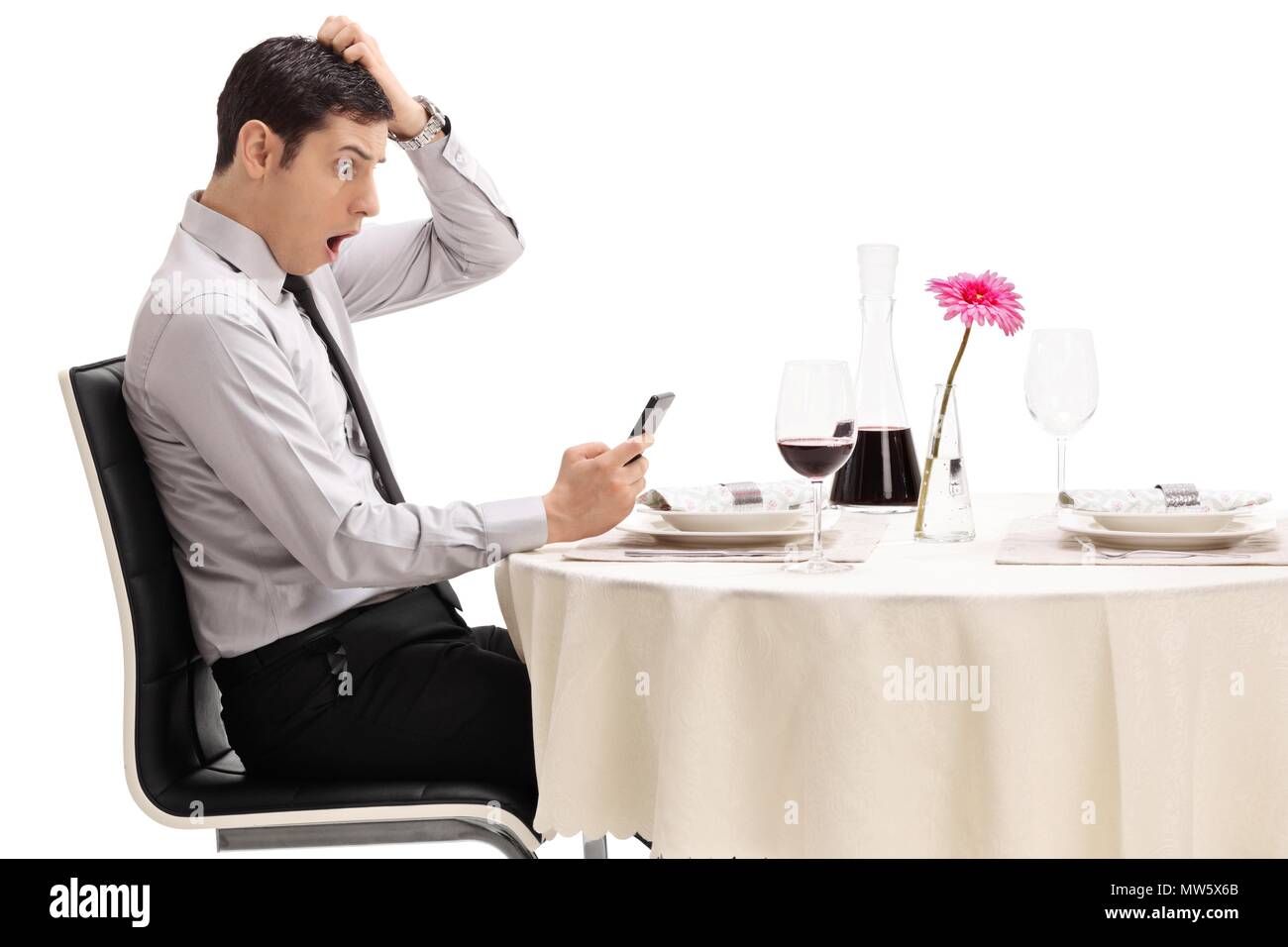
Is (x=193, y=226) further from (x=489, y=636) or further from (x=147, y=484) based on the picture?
(x=489, y=636)

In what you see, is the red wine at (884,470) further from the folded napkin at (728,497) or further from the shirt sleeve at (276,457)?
the shirt sleeve at (276,457)

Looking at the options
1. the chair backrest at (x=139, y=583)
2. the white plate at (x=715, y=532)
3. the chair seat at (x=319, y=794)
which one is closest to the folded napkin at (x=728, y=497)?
the white plate at (x=715, y=532)

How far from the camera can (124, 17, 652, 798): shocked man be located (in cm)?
241

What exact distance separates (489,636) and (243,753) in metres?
0.58

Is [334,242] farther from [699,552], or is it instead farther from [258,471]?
[699,552]

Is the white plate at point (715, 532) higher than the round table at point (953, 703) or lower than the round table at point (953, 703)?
higher

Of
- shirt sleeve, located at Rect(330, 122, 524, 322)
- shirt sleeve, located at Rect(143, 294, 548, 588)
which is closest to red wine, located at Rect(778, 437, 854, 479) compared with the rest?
shirt sleeve, located at Rect(143, 294, 548, 588)

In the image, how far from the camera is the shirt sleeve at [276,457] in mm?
2383

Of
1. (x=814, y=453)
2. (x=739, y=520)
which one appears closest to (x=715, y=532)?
(x=739, y=520)

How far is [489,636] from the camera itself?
118 inches

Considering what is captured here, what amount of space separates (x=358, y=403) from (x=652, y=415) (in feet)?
2.06

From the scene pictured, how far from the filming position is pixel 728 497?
2.72 metres

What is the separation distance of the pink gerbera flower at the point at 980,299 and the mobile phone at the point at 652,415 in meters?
0.52
